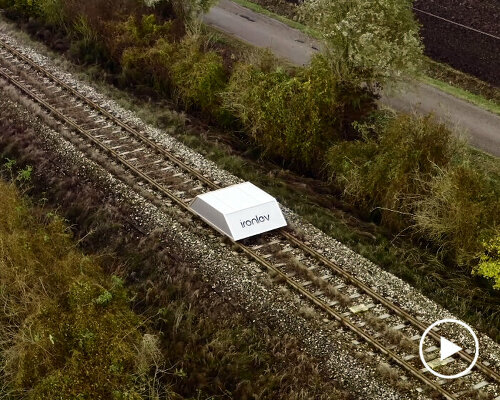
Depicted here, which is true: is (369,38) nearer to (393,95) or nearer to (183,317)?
(393,95)

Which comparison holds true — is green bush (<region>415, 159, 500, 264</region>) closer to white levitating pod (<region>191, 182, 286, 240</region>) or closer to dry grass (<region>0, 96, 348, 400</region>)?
white levitating pod (<region>191, 182, 286, 240</region>)

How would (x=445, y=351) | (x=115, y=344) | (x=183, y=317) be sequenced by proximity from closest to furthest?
(x=115, y=344) → (x=445, y=351) → (x=183, y=317)

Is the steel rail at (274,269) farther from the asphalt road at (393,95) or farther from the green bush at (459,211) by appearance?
the asphalt road at (393,95)

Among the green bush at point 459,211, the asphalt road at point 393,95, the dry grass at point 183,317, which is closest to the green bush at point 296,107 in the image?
the asphalt road at point 393,95

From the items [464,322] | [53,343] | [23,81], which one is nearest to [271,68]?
[23,81]

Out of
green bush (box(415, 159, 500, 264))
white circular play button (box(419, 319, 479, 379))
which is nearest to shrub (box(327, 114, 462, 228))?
green bush (box(415, 159, 500, 264))

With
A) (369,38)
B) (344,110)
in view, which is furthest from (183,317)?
(369,38)
